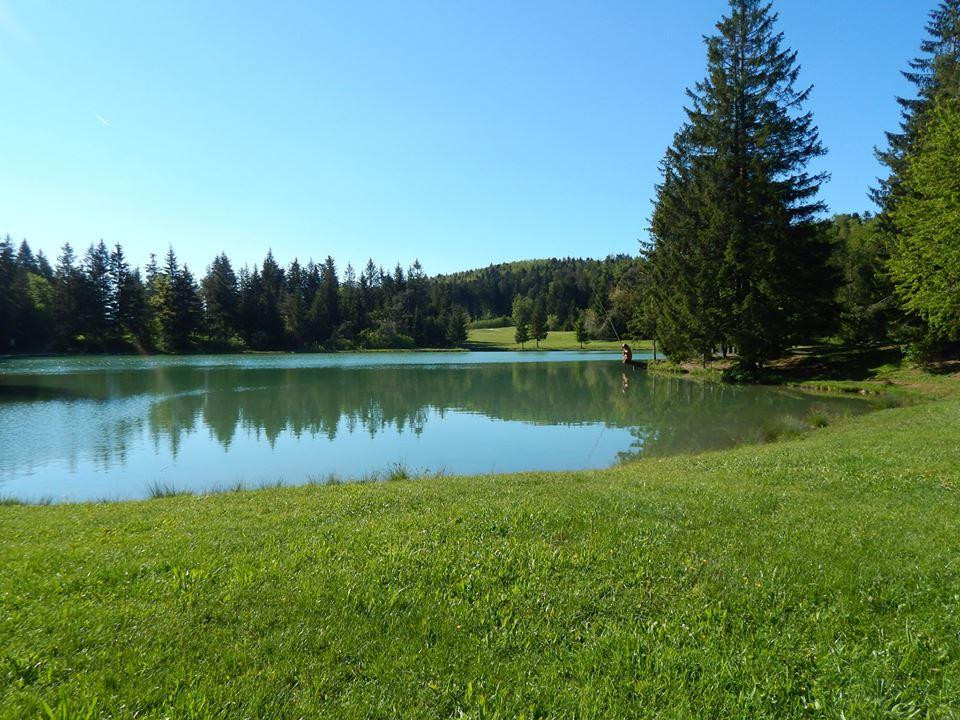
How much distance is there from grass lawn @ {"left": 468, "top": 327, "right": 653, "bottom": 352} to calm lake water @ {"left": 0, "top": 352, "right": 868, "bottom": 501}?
63.8 m

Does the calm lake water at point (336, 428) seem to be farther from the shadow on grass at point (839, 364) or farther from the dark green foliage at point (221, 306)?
the dark green foliage at point (221, 306)

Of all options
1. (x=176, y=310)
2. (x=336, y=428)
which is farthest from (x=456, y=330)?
(x=336, y=428)

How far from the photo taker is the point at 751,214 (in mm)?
33219

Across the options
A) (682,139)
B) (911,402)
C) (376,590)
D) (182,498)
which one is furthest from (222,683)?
(682,139)

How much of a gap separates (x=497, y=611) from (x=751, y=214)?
3513 centimetres

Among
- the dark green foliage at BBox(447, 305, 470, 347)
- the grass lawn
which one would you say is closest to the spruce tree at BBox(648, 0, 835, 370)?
the grass lawn

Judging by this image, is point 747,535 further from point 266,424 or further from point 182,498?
point 266,424

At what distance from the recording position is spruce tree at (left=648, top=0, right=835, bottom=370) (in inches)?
1262

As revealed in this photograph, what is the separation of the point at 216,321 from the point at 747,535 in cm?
10056

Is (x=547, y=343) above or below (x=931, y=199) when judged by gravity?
below

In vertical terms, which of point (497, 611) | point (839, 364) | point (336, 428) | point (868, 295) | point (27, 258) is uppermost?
point (27, 258)

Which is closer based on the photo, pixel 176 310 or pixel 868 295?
pixel 868 295

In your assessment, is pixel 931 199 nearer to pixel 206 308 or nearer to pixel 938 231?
pixel 938 231

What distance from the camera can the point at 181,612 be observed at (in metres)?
4.32
